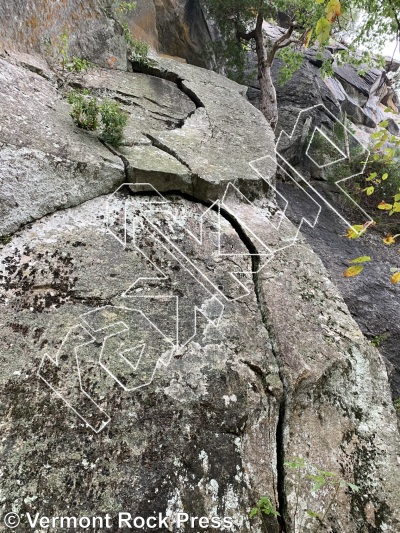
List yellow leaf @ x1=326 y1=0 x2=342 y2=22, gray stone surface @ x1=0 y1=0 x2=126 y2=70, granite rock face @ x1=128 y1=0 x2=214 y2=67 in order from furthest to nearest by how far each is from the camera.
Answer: granite rock face @ x1=128 y1=0 x2=214 y2=67, gray stone surface @ x1=0 y1=0 x2=126 y2=70, yellow leaf @ x1=326 y1=0 x2=342 y2=22

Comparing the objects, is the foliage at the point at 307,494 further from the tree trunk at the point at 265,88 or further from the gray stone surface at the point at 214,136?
the tree trunk at the point at 265,88

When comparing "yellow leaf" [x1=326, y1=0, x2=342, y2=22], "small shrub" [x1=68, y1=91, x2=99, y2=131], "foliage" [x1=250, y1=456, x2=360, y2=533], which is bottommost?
"foliage" [x1=250, y1=456, x2=360, y2=533]

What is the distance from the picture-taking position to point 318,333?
3.73 metres

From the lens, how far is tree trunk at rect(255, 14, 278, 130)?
9.55m

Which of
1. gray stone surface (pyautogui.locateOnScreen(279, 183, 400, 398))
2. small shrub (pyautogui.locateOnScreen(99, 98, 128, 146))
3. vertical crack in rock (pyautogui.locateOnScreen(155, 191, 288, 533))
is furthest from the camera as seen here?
gray stone surface (pyautogui.locateOnScreen(279, 183, 400, 398))

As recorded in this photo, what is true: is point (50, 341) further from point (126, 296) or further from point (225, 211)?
point (225, 211)

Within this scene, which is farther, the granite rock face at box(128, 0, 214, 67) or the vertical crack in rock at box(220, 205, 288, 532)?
the granite rock face at box(128, 0, 214, 67)

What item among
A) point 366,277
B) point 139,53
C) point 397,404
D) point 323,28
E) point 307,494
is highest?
point 323,28

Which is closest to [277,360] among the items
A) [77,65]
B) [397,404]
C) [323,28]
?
[323,28]

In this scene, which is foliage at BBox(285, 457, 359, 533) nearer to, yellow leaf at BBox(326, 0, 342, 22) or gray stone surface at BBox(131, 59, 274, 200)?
yellow leaf at BBox(326, 0, 342, 22)

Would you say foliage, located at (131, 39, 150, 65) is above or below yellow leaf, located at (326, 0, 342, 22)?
below

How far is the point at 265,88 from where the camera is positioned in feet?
32.0

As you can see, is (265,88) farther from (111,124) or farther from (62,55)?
(111,124)

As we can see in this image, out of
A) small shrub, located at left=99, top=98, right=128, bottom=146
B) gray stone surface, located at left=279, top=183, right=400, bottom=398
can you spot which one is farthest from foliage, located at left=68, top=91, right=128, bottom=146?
gray stone surface, located at left=279, top=183, right=400, bottom=398
